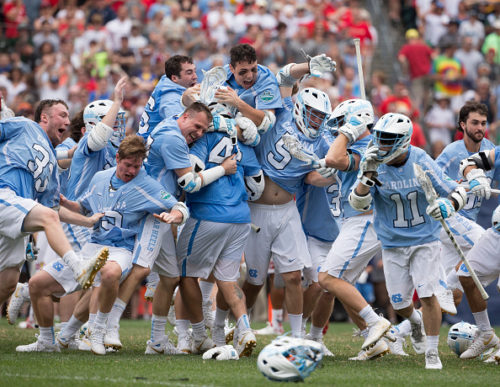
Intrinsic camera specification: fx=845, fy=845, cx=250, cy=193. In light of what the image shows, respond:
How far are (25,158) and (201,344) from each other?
2392 millimetres

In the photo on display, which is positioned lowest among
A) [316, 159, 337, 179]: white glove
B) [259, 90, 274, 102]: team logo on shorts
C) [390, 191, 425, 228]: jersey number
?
[390, 191, 425, 228]: jersey number

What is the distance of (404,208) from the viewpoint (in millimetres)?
7203

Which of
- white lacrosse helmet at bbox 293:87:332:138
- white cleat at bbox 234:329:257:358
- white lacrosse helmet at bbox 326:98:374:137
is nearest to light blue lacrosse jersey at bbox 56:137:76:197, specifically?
white lacrosse helmet at bbox 293:87:332:138

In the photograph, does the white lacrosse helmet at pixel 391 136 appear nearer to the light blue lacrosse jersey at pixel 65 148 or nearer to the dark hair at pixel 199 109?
the dark hair at pixel 199 109

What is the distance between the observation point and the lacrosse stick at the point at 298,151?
7.98 m

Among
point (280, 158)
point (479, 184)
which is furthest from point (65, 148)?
point (479, 184)

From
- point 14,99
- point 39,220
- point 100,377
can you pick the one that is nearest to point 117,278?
point 39,220

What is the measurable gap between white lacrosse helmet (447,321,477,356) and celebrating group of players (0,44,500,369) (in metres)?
0.07

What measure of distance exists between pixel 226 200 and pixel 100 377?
223 cm

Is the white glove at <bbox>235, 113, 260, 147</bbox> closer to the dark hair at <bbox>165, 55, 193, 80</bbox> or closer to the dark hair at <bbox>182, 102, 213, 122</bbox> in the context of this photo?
the dark hair at <bbox>182, 102, 213, 122</bbox>

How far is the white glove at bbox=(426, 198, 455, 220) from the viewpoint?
263 inches

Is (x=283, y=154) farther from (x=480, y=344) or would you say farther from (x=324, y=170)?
(x=480, y=344)

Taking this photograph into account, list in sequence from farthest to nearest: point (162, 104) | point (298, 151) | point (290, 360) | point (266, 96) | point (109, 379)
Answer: point (162, 104), point (266, 96), point (298, 151), point (109, 379), point (290, 360)

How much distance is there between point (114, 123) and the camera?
28.7 feet
